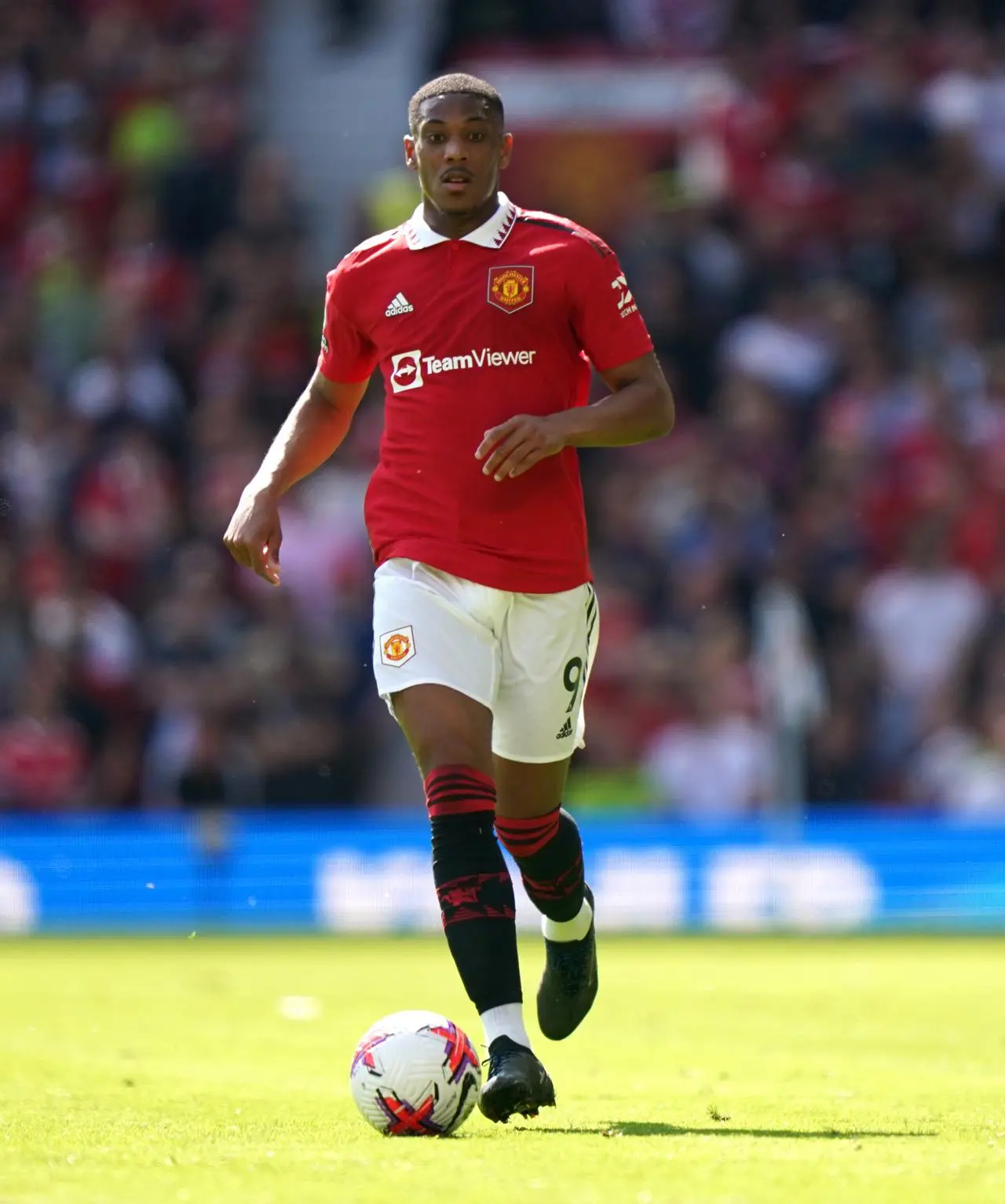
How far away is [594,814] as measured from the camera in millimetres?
15383

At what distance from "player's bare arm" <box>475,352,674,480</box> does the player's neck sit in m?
0.55

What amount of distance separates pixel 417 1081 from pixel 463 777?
0.87m

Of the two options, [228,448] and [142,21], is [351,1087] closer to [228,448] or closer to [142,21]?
[228,448]

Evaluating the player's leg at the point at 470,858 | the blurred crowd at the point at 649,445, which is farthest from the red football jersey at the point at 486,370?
the blurred crowd at the point at 649,445

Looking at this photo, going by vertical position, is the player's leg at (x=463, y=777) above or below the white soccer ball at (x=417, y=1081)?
above

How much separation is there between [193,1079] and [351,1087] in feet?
4.53

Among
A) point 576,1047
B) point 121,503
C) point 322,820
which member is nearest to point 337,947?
point 322,820

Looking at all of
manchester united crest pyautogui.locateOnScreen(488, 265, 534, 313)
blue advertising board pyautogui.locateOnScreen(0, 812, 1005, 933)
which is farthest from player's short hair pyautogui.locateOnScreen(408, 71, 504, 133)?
blue advertising board pyautogui.locateOnScreen(0, 812, 1005, 933)

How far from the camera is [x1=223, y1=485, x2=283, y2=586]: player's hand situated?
21.7ft

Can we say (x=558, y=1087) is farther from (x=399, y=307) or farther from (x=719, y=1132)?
(x=399, y=307)

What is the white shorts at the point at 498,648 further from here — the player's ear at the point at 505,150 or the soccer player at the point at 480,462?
the player's ear at the point at 505,150

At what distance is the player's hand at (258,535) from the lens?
660 centimetres

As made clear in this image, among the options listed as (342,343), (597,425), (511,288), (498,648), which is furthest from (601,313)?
(498,648)

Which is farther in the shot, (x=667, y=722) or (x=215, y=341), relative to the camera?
(x=215, y=341)
